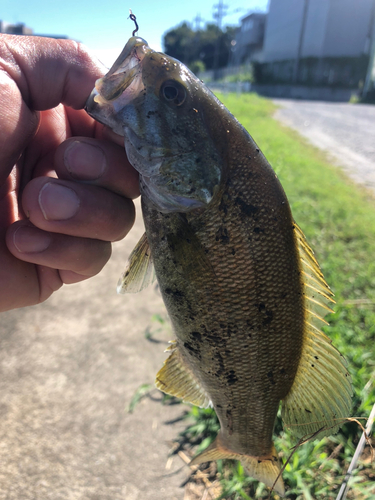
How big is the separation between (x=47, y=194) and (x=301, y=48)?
168ft

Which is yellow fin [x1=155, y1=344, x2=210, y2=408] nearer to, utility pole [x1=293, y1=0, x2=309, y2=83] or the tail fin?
the tail fin

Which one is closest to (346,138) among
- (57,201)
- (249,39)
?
(57,201)

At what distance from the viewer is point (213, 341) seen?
54.5 inches

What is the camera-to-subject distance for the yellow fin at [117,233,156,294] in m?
1.53

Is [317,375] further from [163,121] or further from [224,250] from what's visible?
[163,121]

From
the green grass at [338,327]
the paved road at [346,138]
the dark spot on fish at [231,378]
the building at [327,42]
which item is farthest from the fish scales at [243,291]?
the building at [327,42]

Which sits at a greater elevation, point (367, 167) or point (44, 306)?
point (367, 167)

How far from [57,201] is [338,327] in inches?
109

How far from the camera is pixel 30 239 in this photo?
57.5 inches

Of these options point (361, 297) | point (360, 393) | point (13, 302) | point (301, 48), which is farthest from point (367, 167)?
point (301, 48)

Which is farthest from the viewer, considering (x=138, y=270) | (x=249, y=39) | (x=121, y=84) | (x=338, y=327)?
(x=249, y=39)

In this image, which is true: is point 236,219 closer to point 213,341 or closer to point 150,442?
point 213,341

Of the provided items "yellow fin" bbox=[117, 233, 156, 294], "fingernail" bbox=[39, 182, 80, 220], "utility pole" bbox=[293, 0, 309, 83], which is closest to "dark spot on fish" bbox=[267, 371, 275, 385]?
"yellow fin" bbox=[117, 233, 156, 294]

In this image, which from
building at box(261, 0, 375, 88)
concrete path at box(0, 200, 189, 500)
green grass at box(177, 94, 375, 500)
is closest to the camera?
green grass at box(177, 94, 375, 500)
